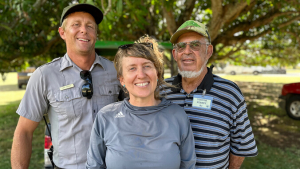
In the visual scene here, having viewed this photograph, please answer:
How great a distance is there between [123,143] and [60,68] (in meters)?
0.99

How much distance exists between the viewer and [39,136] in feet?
22.2

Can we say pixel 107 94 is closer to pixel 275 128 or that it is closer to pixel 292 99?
pixel 275 128

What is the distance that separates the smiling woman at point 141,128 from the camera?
1.46 meters

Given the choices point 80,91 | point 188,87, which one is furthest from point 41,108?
point 188,87

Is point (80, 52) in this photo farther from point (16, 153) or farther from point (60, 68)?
point (16, 153)

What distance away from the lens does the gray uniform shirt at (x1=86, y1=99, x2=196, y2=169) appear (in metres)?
1.45

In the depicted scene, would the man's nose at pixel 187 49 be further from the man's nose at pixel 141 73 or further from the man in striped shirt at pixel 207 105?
the man's nose at pixel 141 73

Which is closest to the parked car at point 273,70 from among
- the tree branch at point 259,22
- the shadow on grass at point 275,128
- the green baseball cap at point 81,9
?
the shadow on grass at point 275,128

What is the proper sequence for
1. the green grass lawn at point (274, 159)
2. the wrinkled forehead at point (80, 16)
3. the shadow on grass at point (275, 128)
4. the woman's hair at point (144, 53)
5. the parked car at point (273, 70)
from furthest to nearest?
the parked car at point (273, 70), the shadow on grass at point (275, 128), the green grass lawn at point (274, 159), the wrinkled forehead at point (80, 16), the woman's hair at point (144, 53)

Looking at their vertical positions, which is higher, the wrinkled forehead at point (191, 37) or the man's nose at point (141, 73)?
the wrinkled forehead at point (191, 37)

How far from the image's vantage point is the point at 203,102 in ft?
6.39

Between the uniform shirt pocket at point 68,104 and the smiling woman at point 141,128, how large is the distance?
483 millimetres

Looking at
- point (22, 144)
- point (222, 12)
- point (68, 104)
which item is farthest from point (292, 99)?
point (22, 144)

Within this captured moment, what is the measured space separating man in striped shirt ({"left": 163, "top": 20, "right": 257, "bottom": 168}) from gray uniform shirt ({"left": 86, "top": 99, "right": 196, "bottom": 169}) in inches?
14.6
